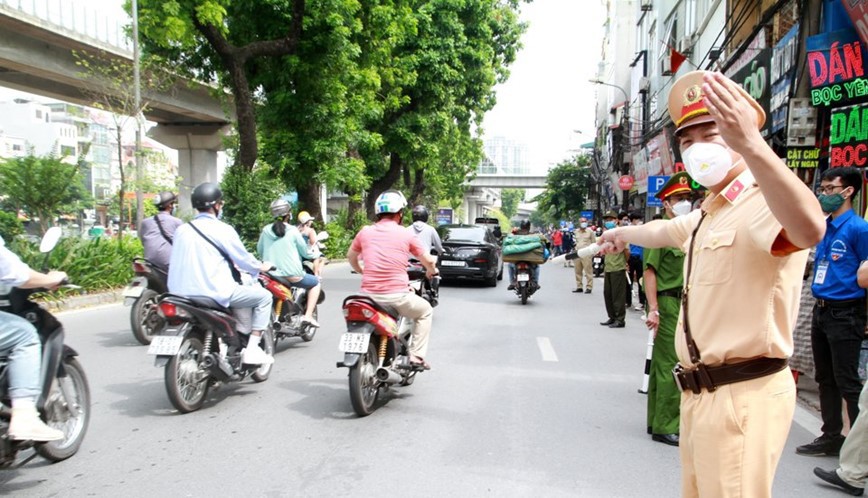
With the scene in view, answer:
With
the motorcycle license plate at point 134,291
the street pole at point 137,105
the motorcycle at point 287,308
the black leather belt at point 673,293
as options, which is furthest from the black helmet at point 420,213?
the street pole at point 137,105

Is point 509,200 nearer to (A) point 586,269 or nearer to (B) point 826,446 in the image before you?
(A) point 586,269

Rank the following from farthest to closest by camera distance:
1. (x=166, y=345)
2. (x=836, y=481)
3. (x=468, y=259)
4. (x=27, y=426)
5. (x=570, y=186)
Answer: (x=570, y=186) < (x=468, y=259) < (x=166, y=345) < (x=836, y=481) < (x=27, y=426)

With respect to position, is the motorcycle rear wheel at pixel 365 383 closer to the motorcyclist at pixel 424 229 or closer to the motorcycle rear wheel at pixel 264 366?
the motorcycle rear wheel at pixel 264 366

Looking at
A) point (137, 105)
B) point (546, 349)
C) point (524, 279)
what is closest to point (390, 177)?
point (137, 105)

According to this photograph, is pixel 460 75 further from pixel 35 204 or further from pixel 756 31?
pixel 35 204

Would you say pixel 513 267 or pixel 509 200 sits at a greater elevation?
pixel 509 200

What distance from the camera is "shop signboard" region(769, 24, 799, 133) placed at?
988cm

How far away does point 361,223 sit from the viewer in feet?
93.2

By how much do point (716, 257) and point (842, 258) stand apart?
2.93 meters

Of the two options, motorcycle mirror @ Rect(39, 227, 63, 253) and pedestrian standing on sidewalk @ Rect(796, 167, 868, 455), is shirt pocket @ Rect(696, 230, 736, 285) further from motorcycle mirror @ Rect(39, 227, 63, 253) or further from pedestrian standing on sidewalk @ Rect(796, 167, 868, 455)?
motorcycle mirror @ Rect(39, 227, 63, 253)

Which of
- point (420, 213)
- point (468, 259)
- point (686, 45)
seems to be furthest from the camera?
point (686, 45)

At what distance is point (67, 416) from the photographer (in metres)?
4.18

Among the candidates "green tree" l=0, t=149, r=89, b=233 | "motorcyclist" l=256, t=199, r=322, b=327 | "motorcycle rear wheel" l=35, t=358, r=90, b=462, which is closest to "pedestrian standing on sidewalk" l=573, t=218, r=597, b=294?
"motorcyclist" l=256, t=199, r=322, b=327

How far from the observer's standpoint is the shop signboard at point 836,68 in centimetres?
806
